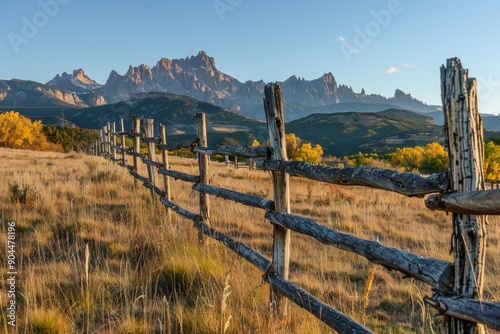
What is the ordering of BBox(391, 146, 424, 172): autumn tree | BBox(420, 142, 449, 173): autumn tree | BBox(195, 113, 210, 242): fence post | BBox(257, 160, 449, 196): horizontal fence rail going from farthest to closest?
BBox(391, 146, 424, 172): autumn tree, BBox(420, 142, 449, 173): autumn tree, BBox(195, 113, 210, 242): fence post, BBox(257, 160, 449, 196): horizontal fence rail

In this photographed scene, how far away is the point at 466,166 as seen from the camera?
62.7 inches

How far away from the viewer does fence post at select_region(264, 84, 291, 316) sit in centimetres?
324

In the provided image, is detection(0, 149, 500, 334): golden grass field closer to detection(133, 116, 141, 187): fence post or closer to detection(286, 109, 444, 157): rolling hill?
detection(133, 116, 141, 187): fence post

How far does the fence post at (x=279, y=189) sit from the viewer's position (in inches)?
127

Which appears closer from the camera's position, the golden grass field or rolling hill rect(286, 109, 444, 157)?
the golden grass field

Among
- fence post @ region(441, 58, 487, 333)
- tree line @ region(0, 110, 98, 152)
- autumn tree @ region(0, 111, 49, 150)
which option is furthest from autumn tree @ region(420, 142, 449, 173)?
autumn tree @ region(0, 111, 49, 150)

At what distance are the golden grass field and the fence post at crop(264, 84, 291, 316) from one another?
0.16m

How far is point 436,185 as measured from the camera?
173cm

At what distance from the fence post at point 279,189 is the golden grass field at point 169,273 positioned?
16 centimetres

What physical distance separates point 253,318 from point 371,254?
125 cm

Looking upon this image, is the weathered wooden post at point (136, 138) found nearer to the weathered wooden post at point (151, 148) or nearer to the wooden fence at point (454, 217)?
the weathered wooden post at point (151, 148)

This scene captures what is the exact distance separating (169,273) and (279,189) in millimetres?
1677

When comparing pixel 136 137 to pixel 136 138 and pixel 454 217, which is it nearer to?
pixel 136 138

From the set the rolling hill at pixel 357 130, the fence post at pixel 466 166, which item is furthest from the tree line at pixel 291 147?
the rolling hill at pixel 357 130
